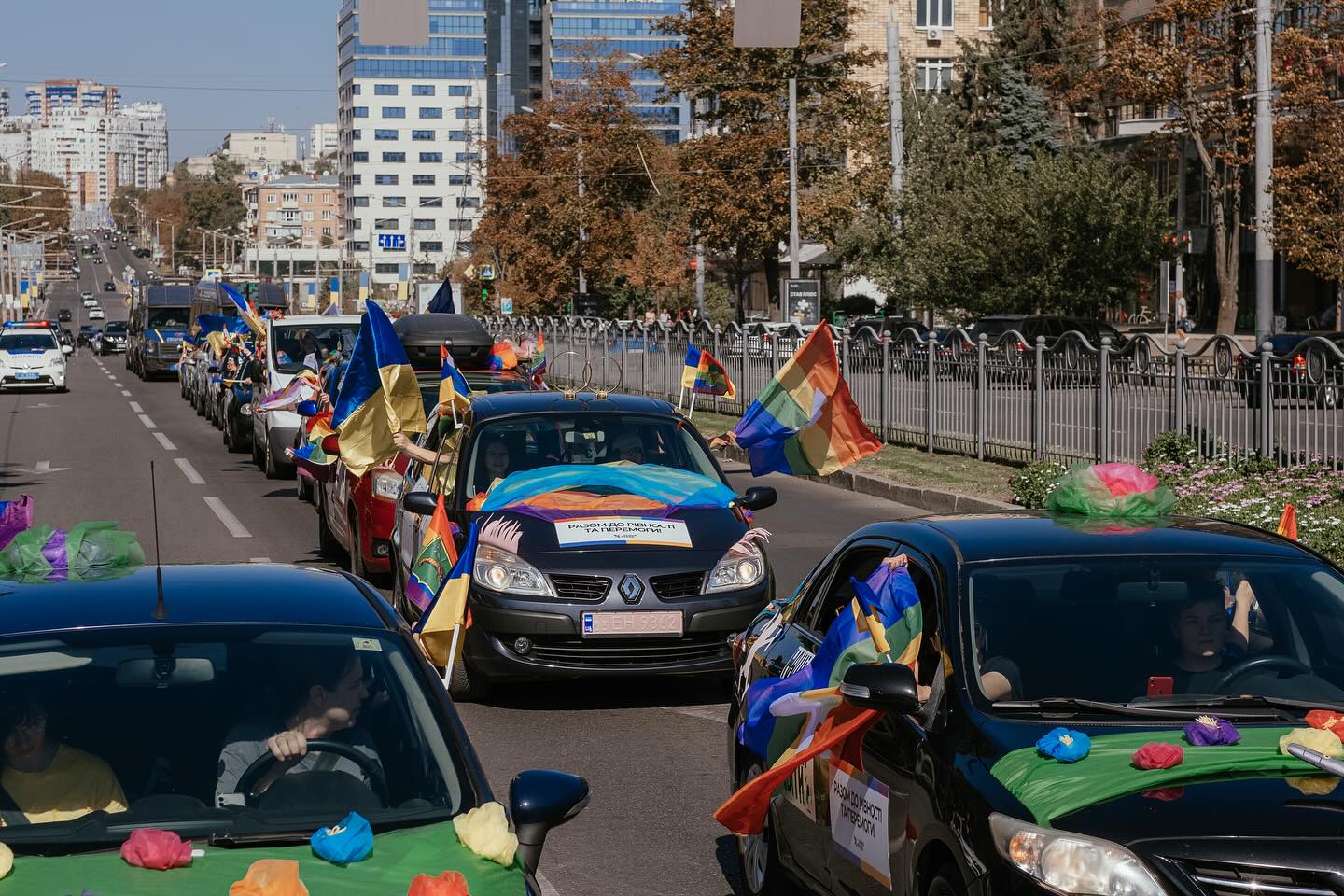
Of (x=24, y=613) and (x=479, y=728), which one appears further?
(x=479, y=728)

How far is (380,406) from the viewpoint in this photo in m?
13.0

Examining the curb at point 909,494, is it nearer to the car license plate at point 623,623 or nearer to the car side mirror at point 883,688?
the car license plate at point 623,623

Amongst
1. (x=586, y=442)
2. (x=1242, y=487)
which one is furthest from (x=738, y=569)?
(x=1242, y=487)

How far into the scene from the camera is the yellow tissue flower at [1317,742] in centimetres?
449

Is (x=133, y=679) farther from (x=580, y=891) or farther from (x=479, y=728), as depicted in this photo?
(x=479, y=728)

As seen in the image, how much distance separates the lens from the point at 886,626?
5410 millimetres

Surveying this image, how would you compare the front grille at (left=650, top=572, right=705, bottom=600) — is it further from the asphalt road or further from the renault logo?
the asphalt road

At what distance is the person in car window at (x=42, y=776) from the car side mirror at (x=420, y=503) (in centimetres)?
598

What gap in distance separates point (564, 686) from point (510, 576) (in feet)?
4.06

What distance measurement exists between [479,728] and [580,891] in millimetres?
2991

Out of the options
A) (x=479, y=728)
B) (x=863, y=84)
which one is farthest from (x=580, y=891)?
(x=863, y=84)

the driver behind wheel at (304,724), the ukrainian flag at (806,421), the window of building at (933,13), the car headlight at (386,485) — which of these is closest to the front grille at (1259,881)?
the driver behind wheel at (304,724)

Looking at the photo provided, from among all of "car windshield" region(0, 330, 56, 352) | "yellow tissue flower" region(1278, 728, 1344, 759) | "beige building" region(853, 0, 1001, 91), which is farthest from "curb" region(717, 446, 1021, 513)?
"beige building" region(853, 0, 1001, 91)

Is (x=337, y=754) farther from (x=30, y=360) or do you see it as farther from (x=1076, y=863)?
(x=30, y=360)
